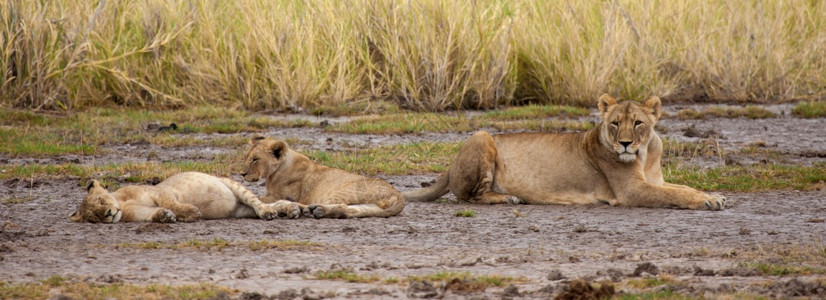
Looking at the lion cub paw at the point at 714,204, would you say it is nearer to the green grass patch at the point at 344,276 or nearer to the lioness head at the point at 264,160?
the lioness head at the point at 264,160

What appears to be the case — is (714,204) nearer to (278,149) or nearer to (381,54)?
(278,149)

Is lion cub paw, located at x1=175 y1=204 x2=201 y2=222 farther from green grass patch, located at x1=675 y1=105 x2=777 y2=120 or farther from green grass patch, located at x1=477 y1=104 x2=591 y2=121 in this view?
green grass patch, located at x1=675 y1=105 x2=777 y2=120

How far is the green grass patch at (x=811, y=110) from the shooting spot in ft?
49.5

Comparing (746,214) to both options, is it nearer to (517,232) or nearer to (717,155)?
(517,232)

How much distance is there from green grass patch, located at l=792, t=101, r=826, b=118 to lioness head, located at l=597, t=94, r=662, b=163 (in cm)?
678

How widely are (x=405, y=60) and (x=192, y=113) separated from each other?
291 centimetres

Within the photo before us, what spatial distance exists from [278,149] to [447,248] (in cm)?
240

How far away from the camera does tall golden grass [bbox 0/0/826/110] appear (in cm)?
1520

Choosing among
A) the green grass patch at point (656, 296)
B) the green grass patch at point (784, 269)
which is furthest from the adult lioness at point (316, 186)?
the green grass patch at point (656, 296)

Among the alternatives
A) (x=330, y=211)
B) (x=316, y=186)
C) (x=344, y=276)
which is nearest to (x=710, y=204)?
(x=330, y=211)

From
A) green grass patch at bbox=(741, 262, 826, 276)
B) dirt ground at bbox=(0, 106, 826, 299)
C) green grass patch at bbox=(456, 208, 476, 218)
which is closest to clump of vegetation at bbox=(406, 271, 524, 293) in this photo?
dirt ground at bbox=(0, 106, 826, 299)

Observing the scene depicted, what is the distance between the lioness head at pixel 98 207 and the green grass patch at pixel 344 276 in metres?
2.38

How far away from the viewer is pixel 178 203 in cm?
817

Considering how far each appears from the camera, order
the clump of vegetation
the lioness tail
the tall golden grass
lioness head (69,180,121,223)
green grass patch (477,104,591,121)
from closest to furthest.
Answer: the clump of vegetation → lioness head (69,180,121,223) → the lioness tail → green grass patch (477,104,591,121) → the tall golden grass
